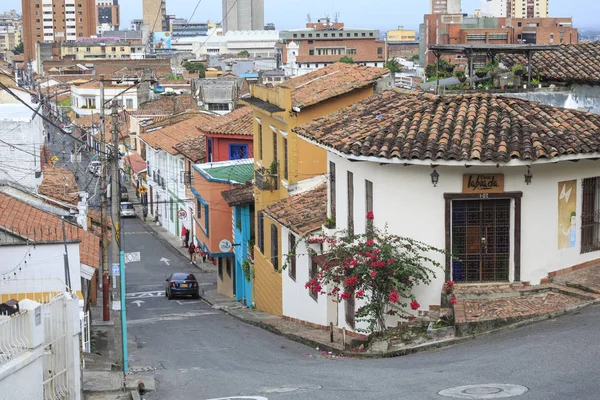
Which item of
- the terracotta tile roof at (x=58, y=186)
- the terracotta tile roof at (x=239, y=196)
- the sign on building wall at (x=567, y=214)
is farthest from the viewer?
the terracotta tile roof at (x=58, y=186)

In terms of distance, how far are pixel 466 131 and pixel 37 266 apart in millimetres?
10339

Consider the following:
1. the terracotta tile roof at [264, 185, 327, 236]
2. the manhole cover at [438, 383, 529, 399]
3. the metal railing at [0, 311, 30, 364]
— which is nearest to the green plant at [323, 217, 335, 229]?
the terracotta tile roof at [264, 185, 327, 236]

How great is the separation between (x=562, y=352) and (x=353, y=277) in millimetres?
4501

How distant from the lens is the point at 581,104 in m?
24.2

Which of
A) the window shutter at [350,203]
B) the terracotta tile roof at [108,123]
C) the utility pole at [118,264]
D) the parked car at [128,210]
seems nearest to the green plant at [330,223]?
the window shutter at [350,203]

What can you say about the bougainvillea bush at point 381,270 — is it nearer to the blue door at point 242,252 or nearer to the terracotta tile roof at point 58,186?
the blue door at point 242,252

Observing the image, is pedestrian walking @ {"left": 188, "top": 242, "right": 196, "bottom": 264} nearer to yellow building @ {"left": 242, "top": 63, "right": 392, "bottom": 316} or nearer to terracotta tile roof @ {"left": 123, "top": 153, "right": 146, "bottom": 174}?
yellow building @ {"left": 242, "top": 63, "right": 392, "bottom": 316}

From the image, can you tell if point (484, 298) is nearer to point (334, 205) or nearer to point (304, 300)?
point (334, 205)

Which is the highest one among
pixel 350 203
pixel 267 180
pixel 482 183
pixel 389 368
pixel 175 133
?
pixel 482 183

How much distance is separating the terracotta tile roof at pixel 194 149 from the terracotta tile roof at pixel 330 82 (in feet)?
52.4

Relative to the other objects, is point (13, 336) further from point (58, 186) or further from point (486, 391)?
point (58, 186)

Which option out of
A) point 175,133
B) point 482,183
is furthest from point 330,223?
point 175,133

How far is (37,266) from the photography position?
22.9 meters

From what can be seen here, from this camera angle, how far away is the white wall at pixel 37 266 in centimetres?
2258
